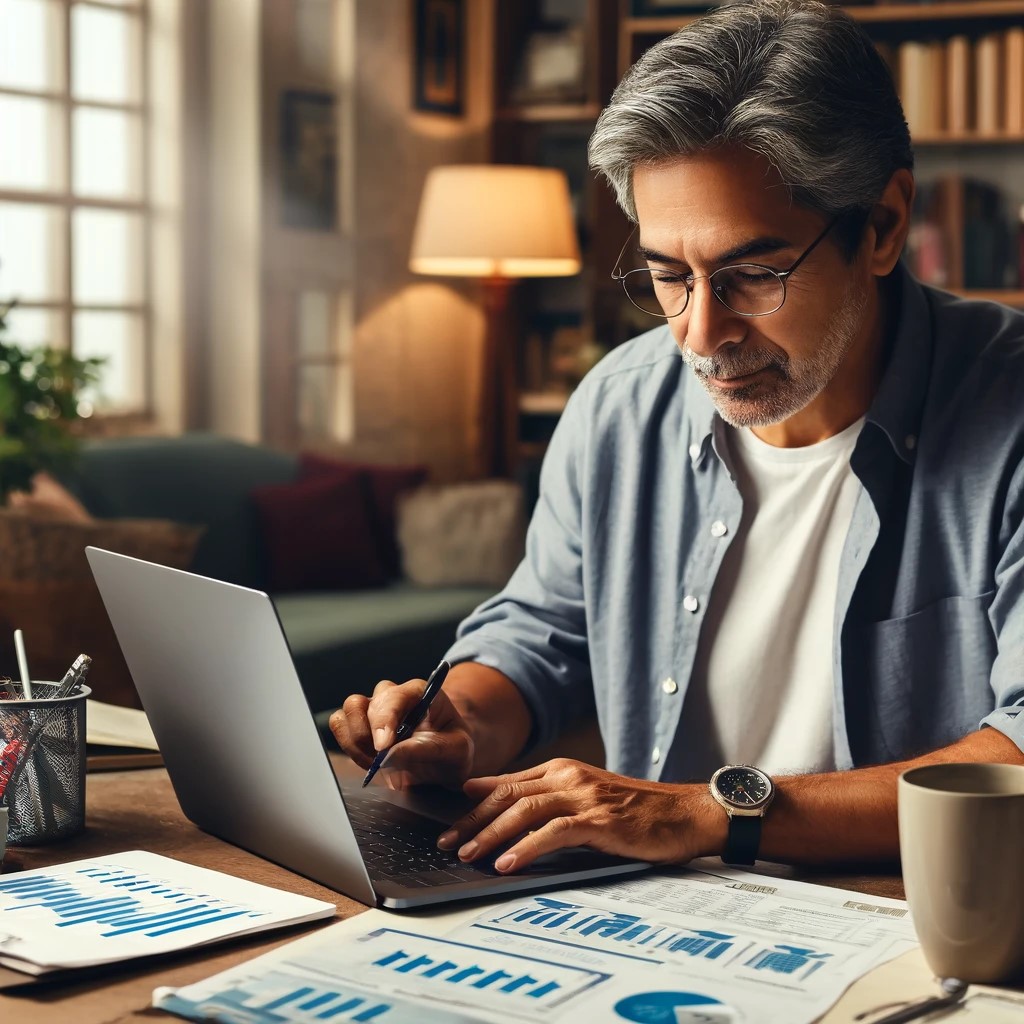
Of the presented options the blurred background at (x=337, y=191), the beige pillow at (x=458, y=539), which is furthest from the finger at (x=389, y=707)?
the blurred background at (x=337, y=191)

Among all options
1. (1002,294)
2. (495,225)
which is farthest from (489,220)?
(1002,294)

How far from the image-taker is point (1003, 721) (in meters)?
1.13

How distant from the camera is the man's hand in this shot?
38.4 inches

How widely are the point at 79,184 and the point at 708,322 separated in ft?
10.9

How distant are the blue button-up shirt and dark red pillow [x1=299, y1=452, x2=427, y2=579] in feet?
8.58

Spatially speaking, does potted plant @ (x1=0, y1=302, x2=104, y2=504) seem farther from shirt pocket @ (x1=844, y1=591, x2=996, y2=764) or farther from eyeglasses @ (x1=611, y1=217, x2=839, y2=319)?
shirt pocket @ (x1=844, y1=591, x2=996, y2=764)

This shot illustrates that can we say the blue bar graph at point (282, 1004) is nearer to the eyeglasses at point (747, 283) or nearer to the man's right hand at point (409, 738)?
the man's right hand at point (409, 738)

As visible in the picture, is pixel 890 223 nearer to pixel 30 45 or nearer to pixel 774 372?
pixel 774 372

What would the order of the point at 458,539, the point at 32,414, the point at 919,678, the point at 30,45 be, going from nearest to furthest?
the point at 919,678
the point at 32,414
the point at 30,45
the point at 458,539

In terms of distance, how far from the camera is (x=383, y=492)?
14.0 feet

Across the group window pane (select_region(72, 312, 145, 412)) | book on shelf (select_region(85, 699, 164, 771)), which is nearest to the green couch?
window pane (select_region(72, 312, 145, 412))

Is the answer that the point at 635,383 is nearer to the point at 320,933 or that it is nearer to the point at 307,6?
the point at 320,933

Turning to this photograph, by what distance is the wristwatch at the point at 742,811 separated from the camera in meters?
1.02

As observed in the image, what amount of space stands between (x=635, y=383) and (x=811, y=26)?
0.45 metres
